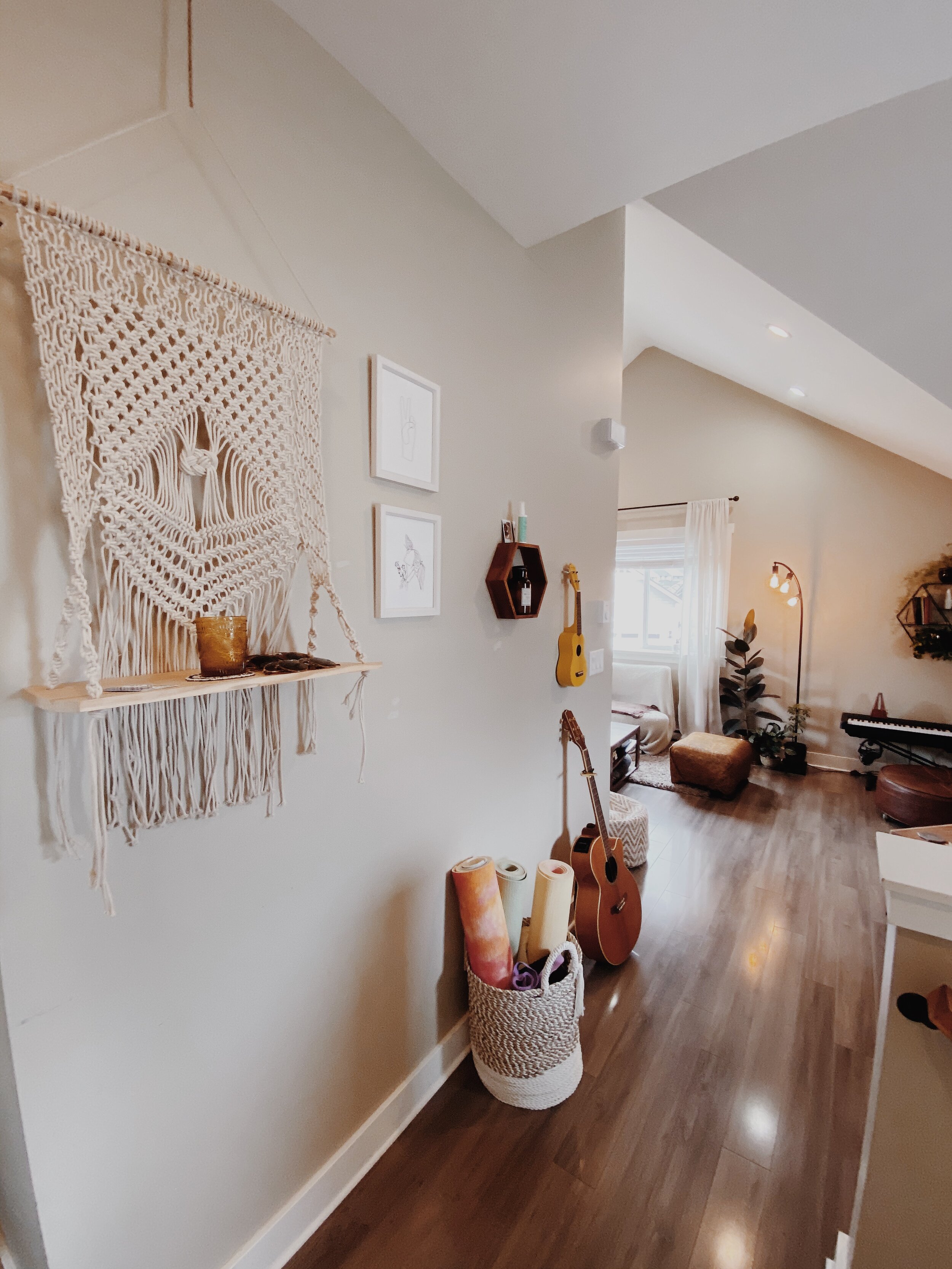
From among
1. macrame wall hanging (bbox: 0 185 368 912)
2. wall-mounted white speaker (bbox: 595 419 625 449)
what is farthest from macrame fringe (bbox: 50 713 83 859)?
wall-mounted white speaker (bbox: 595 419 625 449)

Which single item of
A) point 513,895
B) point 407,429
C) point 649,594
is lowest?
point 513,895

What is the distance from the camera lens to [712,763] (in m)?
3.42

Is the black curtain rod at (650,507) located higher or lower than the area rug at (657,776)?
higher

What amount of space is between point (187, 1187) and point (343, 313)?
160 centimetres

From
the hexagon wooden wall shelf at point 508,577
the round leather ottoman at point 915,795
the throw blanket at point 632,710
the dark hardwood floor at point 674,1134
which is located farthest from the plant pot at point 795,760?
the hexagon wooden wall shelf at point 508,577

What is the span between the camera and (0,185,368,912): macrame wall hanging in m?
0.63

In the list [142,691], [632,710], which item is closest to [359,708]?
[142,691]

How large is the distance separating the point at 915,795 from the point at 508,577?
116 inches

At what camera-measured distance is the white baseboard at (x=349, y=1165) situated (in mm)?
1004

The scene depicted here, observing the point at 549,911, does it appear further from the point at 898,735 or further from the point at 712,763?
the point at 898,735

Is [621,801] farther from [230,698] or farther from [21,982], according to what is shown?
[21,982]

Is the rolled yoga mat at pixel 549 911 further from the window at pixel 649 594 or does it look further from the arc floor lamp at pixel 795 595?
the window at pixel 649 594

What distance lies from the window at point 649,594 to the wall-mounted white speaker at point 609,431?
2847mm

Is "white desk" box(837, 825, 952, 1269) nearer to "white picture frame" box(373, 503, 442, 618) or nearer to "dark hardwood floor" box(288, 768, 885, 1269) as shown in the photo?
"dark hardwood floor" box(288, 768, 885, 1269)
